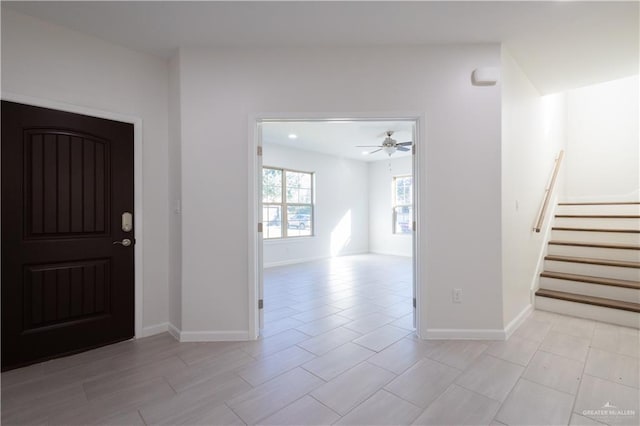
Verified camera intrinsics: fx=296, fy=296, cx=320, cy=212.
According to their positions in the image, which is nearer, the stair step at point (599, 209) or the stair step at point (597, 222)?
the stair step at point (597, 222)

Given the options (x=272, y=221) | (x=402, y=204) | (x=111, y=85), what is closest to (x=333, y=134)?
(x=272, y=221)

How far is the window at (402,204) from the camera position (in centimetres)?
798

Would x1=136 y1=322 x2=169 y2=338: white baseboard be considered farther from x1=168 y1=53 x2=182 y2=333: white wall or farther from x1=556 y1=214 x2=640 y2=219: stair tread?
x1=556 y1=214 x2=640 y2=219: stair tread

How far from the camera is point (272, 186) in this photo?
261 inches

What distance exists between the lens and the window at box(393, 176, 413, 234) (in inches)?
314

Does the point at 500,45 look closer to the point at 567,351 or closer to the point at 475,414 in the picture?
the point at 567,351

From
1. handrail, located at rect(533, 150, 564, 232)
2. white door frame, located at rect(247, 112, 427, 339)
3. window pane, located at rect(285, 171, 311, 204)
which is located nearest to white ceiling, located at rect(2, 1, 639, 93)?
white door frame, located at rect(247, 112, 427, 339)

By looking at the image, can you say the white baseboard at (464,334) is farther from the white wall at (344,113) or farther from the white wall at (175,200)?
the white wall at (175,200)

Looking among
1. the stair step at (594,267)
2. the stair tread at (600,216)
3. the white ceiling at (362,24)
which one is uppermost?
the white ceiling at (362,24)

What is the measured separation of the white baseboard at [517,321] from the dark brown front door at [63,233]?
134 inches

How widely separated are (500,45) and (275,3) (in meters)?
1.97

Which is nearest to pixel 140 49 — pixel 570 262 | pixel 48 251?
pixel 48 251

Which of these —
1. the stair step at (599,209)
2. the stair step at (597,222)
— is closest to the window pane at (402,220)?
the stair step at (599,209)

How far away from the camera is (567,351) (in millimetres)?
2393
